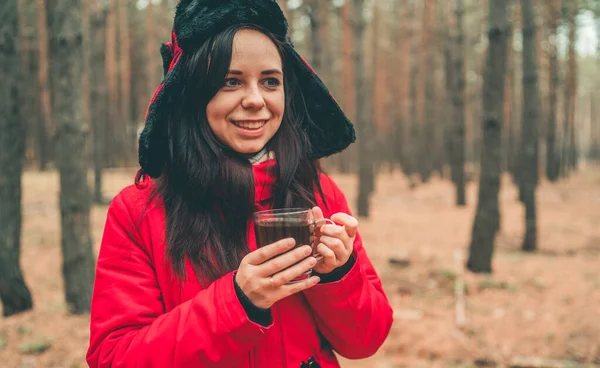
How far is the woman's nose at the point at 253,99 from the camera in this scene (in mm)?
1698

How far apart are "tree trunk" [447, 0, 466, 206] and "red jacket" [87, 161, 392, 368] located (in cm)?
1439

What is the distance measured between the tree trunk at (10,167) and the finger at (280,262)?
5408 mm

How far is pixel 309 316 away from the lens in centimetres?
175

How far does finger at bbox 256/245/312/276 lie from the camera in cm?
141

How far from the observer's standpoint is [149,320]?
5.18ft

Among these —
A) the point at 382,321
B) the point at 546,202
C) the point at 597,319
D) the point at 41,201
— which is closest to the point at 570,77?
the point at 546,202

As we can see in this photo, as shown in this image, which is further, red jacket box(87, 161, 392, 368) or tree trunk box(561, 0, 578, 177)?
tree trunk box(561, 0, 578, 177)

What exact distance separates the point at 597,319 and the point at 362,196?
7.66 m

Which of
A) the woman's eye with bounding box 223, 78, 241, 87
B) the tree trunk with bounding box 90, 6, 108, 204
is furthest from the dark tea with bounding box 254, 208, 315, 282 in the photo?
the tree trunk with bounding box 90, 6, 108, 204

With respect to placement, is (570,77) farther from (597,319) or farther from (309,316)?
(309,316)

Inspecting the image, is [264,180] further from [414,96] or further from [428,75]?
[414,96]

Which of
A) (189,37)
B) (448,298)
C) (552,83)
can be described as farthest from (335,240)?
(552,83)

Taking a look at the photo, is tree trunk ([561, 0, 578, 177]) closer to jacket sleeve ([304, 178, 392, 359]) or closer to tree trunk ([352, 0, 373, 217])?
tree trunk ([352, 0, 373, 217])

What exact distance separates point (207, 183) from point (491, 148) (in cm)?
681
